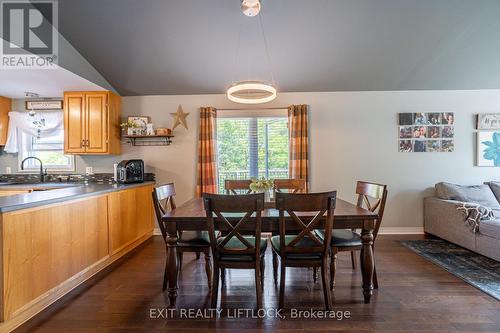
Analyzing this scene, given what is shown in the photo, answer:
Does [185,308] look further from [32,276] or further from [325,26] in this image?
[325,26]

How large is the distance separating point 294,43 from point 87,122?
320 cm

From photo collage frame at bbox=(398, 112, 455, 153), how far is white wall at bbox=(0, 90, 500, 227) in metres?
0.09

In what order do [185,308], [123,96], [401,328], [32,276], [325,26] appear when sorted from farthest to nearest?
[123,96] < [325,26] < [185,308] < [32,276] < [401,328]

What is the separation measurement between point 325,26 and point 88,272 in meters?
3.79

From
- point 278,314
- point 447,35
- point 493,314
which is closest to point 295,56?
point 447,35

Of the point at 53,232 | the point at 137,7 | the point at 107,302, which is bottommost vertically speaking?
the point at 107,302

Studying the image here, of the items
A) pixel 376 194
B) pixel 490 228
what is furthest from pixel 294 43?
pixel 490 228

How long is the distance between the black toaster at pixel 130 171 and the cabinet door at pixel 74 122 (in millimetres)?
801

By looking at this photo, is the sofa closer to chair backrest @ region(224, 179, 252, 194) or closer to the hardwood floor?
the hardwood floor

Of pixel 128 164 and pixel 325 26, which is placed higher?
pixel 325 26

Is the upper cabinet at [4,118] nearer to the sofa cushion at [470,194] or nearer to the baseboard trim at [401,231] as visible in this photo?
the baseboard trim at [401,231]

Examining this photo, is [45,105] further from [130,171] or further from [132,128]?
[130,171]

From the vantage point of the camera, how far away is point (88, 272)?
2.56 m

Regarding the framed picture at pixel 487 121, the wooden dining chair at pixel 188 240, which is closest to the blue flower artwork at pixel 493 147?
the framed picture at pixel 487 121
